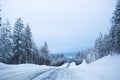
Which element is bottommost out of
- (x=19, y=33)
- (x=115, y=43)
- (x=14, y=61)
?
(x=14, y=61)

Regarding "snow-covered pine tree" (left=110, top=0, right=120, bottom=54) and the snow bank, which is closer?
the snow bank

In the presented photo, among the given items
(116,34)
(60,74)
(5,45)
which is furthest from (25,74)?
(5,45)

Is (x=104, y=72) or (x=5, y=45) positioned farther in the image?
(x=5, y=45)

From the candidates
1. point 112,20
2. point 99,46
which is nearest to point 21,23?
point 112,20

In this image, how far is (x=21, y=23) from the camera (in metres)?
47.5

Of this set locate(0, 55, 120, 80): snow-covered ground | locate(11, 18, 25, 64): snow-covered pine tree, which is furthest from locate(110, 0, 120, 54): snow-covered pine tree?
locate(11, 18, 25, 64): snow-covered pine tree

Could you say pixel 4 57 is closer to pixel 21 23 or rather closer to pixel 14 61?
pixel 14 61

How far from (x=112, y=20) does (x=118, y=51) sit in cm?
702

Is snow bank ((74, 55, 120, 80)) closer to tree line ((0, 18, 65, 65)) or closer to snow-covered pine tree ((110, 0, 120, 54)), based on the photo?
snow-covered pine tree ((110, 0, 120, 54))

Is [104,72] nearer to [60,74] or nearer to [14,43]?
[60,74]

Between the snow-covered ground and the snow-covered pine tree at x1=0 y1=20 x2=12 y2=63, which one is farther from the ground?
the snow-covered pine tree at x1=0 y1=20 x2=12 y2=63

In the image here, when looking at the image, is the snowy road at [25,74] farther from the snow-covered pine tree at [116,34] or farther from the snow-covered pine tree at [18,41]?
the snow-covered pine tree at [18,41]

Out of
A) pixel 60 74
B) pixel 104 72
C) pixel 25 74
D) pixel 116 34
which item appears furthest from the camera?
pixel 116 34

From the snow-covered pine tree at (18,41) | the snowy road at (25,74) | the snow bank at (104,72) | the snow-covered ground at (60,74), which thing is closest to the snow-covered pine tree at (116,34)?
the snow bank at (104,72)
